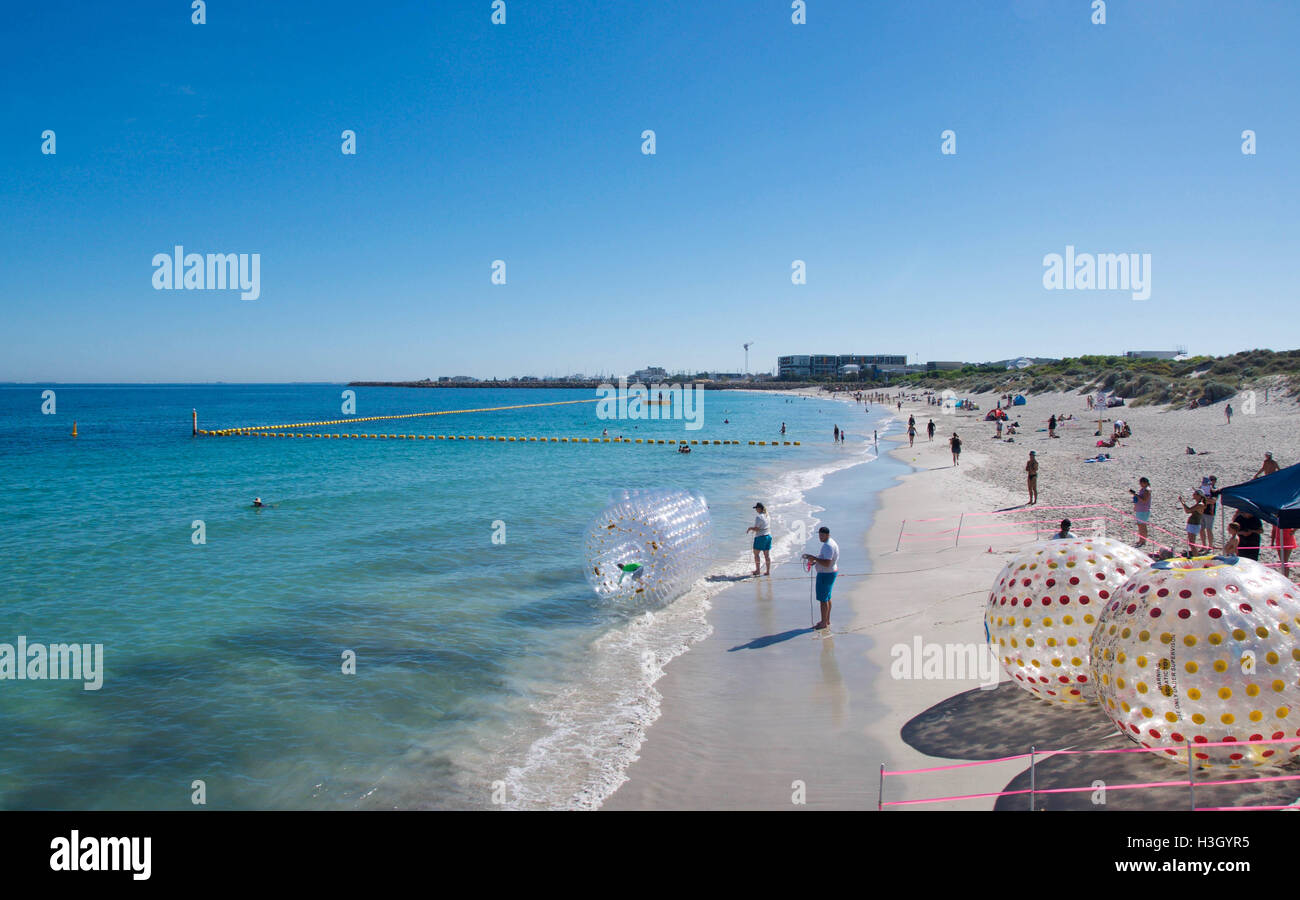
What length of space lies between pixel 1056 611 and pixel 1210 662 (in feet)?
5.19

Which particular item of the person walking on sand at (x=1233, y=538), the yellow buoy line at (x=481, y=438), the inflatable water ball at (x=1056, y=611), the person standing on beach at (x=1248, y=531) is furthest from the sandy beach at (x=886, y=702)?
the yellow buoy line at (x=481, y=438)

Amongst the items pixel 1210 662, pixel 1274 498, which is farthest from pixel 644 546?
pixel 1274 498

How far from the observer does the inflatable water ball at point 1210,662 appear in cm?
480

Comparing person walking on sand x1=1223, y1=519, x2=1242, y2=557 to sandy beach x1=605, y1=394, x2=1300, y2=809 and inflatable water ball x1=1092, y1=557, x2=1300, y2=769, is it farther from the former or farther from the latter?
inflatable water ball x1=1092, y1=557, x2=1300, y2=769

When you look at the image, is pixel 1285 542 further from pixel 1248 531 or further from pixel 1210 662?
pixel 1210 662

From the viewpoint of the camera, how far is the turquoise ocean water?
7672 millimetres

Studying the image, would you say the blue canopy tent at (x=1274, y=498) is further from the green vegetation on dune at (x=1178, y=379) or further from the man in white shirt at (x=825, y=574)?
the green vegetation on dune at (x=1178, y=379)

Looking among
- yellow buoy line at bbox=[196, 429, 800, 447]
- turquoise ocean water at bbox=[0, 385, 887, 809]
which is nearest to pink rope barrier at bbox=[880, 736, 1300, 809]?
turquoise ocean water at bbox=[0, 385, 887, 809]

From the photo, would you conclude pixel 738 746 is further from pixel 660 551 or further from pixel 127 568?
pixel 127 568

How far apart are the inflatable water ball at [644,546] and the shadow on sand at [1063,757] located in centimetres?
553
